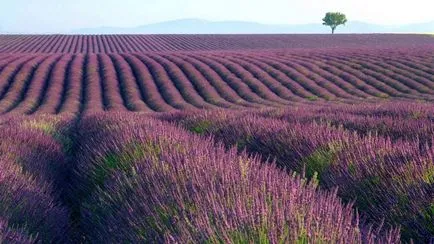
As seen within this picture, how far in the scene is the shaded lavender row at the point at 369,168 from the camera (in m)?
3.72

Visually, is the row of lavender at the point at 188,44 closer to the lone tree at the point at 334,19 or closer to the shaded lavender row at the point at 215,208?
the lone tree at the point at 334,19

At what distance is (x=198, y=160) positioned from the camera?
4531 mm

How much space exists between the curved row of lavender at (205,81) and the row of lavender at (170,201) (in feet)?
60.1

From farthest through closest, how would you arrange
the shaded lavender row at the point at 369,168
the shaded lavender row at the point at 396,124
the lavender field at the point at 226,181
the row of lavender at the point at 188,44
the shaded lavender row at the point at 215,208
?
the row of lavender at the point at 188,44 → the shaded lavender row at the point at 396,124 → the shaded lavender row at the point at 369,168 → the lavender field at the point at 226,181 → the shaded lavender row at the point at 215,208

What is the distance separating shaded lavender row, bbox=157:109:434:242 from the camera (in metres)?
3.72

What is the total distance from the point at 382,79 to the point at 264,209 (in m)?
32.1

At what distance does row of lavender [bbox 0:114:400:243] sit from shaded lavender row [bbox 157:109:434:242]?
30cm

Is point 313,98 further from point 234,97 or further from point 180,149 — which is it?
point 180,149

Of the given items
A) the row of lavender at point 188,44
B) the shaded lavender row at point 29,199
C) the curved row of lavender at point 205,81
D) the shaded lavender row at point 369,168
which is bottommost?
the row of lavender at point 188,44

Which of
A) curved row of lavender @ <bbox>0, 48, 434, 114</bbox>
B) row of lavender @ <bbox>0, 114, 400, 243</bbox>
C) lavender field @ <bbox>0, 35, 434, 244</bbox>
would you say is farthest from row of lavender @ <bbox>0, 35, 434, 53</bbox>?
row of lavender @ <bbox>0, 114, 400, 243</bbox>

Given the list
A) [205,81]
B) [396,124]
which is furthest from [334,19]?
[396,124]

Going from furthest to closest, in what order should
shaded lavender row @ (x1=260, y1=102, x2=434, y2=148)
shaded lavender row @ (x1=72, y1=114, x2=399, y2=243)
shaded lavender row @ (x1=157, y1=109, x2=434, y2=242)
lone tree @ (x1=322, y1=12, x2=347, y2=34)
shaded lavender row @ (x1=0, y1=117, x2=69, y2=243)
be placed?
lone tree @ (x1=322, y1=12, x2=347, y2=34), shaded lavender row @ (x1=260, y1=102, x2=434, y2=148), shaded lavender row @ (x1=0, y1=117, x2=69, y2=243), shaded lavender row @ (x1=157, y1=109, x2=434, y2=242), shaded lavender row @ (x1=72, y1=114, x2=399, y2=243)

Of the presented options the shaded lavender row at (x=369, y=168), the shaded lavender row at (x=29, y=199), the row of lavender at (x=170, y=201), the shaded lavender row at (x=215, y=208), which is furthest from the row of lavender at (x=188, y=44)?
the shaded lavender row at (x=215, y=208)

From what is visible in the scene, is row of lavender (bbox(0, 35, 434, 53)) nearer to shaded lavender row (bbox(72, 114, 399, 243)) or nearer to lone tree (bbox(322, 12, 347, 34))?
lone tree (bbox(322, 12, 347, 34))
